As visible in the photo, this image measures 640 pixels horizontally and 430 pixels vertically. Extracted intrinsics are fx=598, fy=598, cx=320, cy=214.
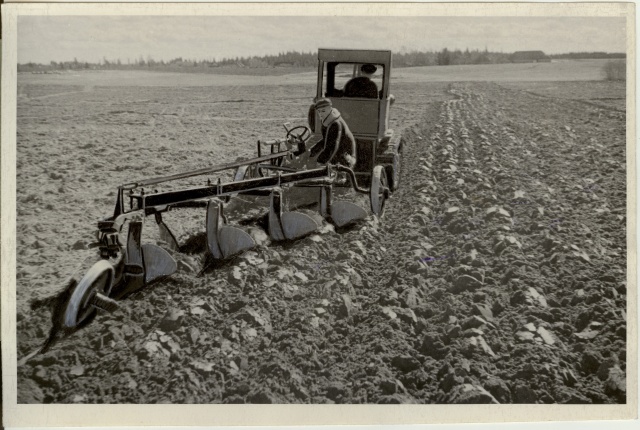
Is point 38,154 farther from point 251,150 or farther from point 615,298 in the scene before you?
point 615,298

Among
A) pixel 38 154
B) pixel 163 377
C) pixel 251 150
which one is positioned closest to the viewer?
pixel 163 377

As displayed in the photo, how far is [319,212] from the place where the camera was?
2.93m

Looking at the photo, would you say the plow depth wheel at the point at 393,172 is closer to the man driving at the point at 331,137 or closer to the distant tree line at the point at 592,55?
the man driving at the point at 331,137

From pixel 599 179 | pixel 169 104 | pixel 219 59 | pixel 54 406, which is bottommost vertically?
pixel 54 406

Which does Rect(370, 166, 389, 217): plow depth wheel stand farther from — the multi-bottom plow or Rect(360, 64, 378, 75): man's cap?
Rect(360, 64, 378, 75): man's cap

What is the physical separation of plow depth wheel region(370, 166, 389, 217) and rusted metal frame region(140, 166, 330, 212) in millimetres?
234

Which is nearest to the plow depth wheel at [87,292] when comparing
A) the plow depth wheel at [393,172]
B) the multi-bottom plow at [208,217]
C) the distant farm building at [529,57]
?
the multi-bottom plow at [208,217]

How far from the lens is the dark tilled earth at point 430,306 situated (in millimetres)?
2346

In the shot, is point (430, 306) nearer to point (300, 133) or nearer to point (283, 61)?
Answer: point (300, 133)

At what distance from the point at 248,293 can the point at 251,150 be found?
2.88 feet

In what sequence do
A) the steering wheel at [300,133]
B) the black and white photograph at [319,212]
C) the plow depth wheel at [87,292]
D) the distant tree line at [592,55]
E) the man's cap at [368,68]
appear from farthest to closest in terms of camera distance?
the steering wheel at [300,133], the man's cap at [368,68], the distant tree line at [592,55], the black and white photograph at [319,212], the plow depth wheel at [87,292]

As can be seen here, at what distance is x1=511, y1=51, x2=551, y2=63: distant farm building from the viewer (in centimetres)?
271

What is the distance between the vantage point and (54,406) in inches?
96.1

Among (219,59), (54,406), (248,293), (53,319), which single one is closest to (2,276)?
(53,319)
